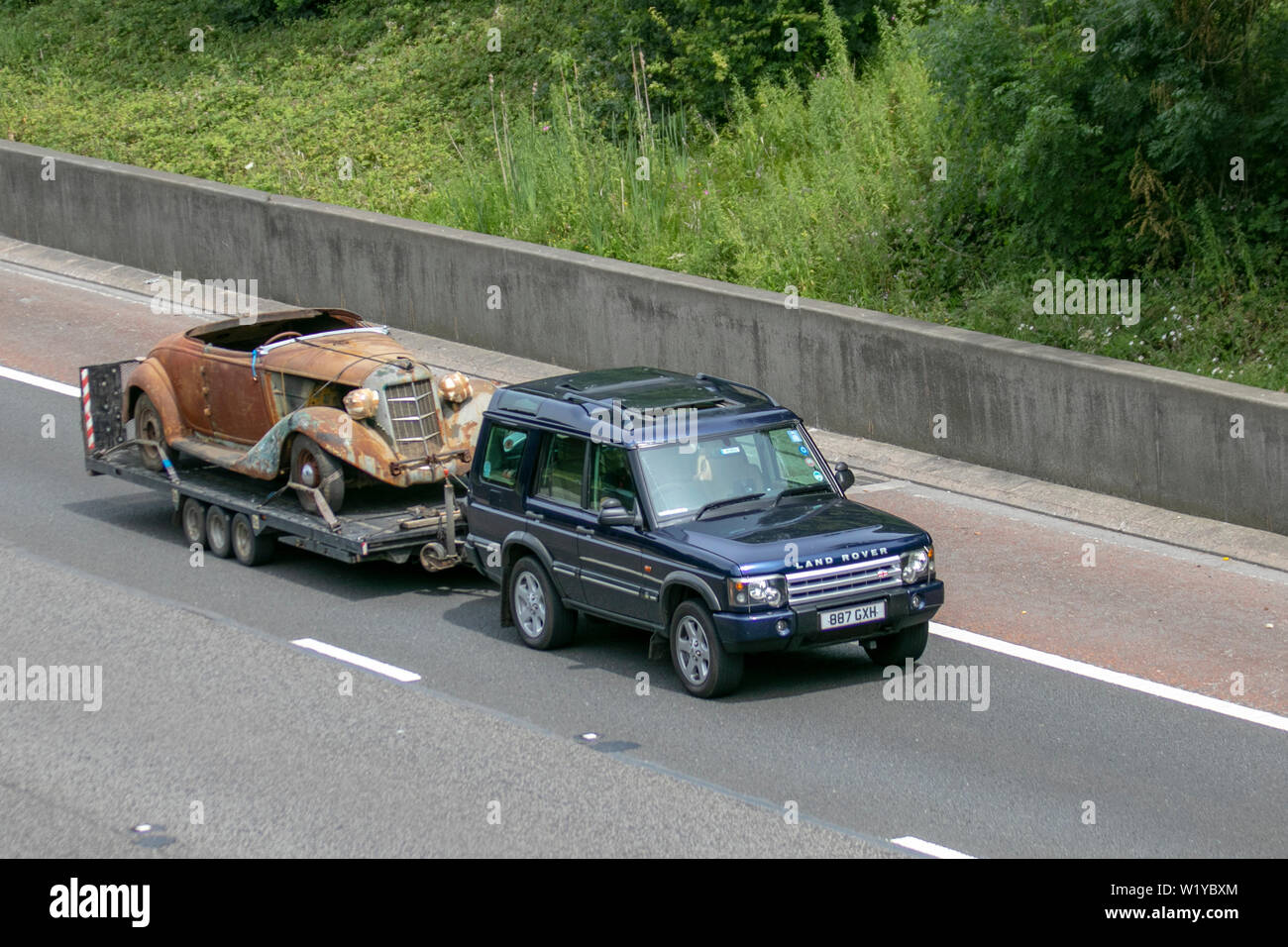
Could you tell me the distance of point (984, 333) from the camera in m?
16.0

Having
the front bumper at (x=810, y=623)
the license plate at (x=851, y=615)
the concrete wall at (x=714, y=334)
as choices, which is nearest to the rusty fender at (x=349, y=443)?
the front bumper at (x=810, y=623)

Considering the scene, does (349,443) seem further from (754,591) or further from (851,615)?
(851,615)

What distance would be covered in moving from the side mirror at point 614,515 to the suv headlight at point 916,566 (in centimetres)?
170

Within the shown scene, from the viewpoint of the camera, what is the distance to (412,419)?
1364cm

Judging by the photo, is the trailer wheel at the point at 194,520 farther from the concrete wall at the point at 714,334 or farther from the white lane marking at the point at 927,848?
the white lane marking at the point at 927,848

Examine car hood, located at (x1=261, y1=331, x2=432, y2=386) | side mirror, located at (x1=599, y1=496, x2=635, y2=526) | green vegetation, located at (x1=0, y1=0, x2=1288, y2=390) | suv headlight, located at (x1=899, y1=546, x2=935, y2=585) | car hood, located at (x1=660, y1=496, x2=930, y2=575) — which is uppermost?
green vegetation, located at (x1=0, y1=0, x2=1288, y2=390)

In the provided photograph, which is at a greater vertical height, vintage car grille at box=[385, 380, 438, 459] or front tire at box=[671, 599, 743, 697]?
vintage car grille at box=[385, 380, 438, 459]

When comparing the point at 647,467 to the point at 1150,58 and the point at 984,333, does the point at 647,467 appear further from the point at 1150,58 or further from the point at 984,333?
the point at 1150,58

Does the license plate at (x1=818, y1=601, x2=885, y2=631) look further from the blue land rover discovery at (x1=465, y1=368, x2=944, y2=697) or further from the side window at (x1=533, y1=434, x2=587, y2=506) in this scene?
the side window at (x1=533, y1=434, x2=587, y2=506)

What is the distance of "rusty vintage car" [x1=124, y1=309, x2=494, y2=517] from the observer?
43.8ft

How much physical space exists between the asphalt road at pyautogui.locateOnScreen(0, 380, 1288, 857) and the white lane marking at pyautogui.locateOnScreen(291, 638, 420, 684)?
0.40ft

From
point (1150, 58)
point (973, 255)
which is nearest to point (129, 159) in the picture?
point (973, 255)

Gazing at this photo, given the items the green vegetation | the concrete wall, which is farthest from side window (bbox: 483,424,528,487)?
the green vegetation

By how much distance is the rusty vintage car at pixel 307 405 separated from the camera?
43.8 feet
